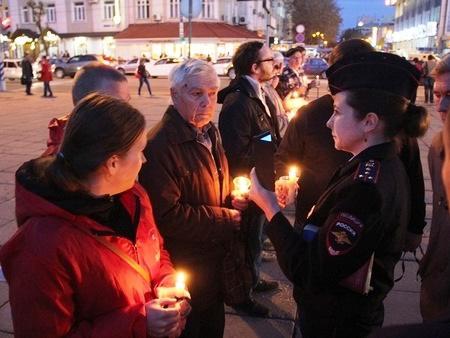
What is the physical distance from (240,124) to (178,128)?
4.04 ft

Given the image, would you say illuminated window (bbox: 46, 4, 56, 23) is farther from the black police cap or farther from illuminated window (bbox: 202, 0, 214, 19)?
the black police cap

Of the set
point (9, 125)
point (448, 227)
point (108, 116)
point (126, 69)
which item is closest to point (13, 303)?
point (108, 116)

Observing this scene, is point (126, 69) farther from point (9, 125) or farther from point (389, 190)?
point (389, 190)

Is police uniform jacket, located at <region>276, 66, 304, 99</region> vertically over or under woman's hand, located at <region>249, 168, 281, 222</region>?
over

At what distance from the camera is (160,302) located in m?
1.73

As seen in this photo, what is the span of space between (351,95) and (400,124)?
23cm

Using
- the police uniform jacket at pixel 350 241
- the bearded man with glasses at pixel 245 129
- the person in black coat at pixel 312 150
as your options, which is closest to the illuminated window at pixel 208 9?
the bearded man with glasses at pixel 245 129

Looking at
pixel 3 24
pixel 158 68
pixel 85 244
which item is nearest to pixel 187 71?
pixel 85 244

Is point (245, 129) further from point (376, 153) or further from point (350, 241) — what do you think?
point (350, 241)

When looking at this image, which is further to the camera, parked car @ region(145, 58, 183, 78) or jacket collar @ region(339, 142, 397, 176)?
parked car @ region(145, 58, 183, 78)

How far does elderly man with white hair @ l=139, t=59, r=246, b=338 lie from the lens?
235 centimetres

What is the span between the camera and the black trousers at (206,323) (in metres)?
2.52

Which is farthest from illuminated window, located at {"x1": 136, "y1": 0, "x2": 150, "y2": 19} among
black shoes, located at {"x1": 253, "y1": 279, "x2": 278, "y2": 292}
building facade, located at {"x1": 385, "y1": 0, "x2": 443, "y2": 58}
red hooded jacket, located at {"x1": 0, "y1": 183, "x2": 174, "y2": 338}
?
red hooded jacket, located at {"x1": 0, "y1": 183, "x2": 174, "y2": 338}

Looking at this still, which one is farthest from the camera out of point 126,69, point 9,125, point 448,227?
point 126,69
